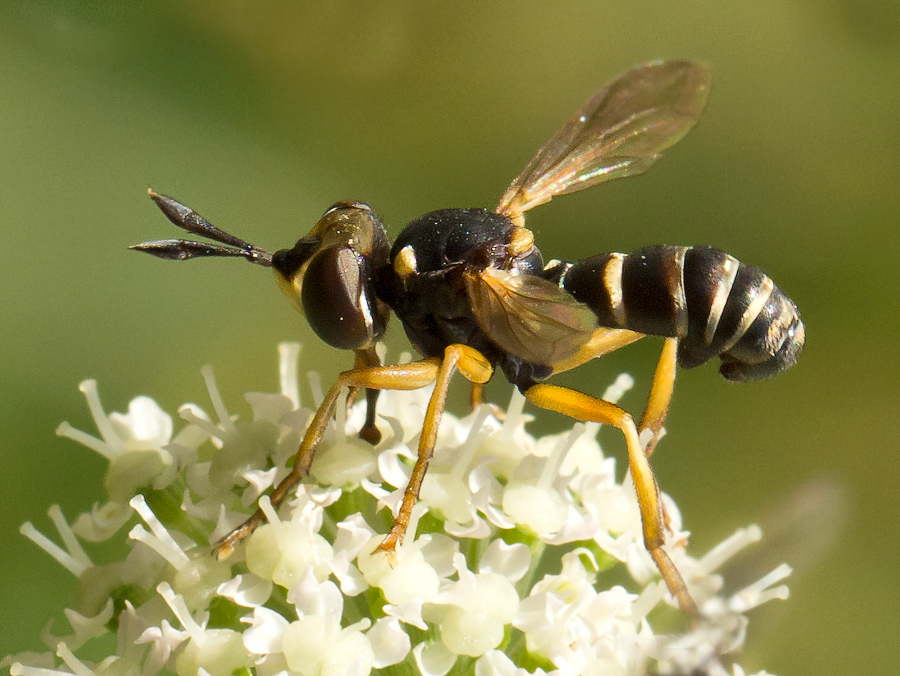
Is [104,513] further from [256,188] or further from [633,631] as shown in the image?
[256,188]

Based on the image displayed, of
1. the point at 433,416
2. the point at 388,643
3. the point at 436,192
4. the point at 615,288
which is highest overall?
the point at 436,192

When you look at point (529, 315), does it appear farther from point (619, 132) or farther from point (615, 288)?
point (619, 132)

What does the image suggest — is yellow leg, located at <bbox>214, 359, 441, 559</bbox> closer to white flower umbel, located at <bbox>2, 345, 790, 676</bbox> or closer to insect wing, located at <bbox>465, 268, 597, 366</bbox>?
white flower umbel, located at <bbox>2, 345, 790, 676</bbox>

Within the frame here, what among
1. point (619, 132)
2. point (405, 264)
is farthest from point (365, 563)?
point (619, 132)

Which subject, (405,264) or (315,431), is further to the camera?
(405,264)

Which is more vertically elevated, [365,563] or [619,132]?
[619,132]

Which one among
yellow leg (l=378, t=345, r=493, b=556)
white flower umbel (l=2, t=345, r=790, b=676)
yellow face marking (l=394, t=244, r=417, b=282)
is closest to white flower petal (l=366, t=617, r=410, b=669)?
white flower umbel (l=2, t=345, r=790, b=676)

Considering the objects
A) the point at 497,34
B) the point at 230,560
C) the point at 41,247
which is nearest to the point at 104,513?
the point at 230,560

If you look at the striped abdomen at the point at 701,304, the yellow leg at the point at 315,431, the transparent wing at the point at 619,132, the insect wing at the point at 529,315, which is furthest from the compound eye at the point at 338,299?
the transparent wing at the point at 619,132

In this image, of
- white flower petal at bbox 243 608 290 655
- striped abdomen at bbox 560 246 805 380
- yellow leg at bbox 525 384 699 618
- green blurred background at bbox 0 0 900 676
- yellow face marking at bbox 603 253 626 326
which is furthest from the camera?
green blurred background at bbox 0 0 900 676
